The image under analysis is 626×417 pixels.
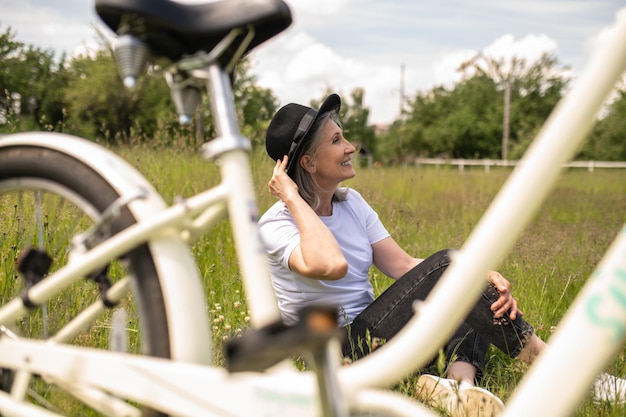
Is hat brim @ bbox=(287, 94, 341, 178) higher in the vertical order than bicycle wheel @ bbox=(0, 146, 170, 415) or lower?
higher

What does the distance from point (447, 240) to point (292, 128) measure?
7.24 feet

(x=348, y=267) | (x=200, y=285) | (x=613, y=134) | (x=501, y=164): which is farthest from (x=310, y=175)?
(x=613, y=134)

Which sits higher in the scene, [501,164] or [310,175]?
[310,175]

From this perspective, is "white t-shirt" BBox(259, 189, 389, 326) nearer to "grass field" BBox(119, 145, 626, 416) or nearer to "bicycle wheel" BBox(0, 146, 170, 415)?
"grass field" BBox(119, 145, 626, 416)

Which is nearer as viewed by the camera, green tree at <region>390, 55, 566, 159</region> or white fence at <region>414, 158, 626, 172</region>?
white fence at <region>414, 158, 626, 172</region>

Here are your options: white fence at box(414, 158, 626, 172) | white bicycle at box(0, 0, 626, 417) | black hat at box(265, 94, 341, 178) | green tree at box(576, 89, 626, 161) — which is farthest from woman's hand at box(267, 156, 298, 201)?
green tree at box(576, 89, 626, 161)

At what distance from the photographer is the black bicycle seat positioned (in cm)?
128

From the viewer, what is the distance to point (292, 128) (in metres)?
2.54

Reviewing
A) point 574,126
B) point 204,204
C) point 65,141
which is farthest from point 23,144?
point 574,126

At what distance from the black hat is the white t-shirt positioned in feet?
0.81

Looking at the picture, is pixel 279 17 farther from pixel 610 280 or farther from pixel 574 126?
pixel 610 280

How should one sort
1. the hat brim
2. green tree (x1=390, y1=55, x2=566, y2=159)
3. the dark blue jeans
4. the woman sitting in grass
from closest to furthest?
the woman sitting in grass, the dark blue jeans, the hat brim, green tree (x1=390, y1=55, x2=566, y2=159)

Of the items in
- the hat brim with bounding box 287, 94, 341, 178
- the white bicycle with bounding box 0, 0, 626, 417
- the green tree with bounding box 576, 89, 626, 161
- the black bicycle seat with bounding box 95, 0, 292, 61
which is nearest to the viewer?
the white bicycle with bounding box 0, 0, 626, 417

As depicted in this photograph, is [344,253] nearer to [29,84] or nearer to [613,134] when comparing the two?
[29,84]
